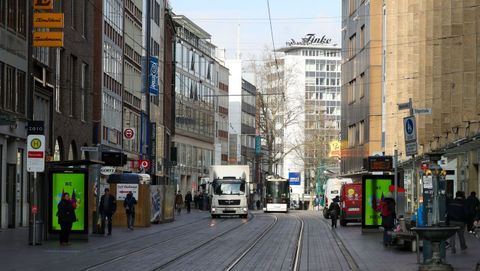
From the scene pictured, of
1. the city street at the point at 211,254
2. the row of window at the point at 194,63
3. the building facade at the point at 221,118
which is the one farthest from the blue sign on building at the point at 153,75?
the building facade at the point at 221,118

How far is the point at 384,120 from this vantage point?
79250 mm

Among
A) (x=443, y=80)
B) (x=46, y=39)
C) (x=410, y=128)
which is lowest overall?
(x=410, y=128)

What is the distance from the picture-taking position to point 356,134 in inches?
3674

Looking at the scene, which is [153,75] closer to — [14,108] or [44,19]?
[14,108]

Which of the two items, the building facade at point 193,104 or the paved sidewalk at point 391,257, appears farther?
the building facade at point 193,104

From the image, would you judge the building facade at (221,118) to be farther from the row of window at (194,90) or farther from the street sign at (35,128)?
the street sign at (35,128)

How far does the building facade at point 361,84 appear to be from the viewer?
8169cm

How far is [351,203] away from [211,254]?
29951 mm

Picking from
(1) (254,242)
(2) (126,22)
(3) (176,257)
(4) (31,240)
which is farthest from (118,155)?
(2) (126,22)

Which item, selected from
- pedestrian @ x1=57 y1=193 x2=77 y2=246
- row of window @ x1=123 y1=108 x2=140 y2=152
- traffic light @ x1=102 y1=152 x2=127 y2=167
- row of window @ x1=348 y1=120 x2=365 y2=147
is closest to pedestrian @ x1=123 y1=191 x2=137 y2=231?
traffic light @ x1=102 y1=152 x2=127 y2=167

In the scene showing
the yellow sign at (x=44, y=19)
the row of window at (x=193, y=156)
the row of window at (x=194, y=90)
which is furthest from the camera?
the row of window at (x=193, y=156)

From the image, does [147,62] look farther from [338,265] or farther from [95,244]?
[338,265]

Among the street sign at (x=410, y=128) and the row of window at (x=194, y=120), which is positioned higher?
the row of window at (x=194, y=120)

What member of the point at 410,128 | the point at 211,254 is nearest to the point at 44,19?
the point at 211,254
